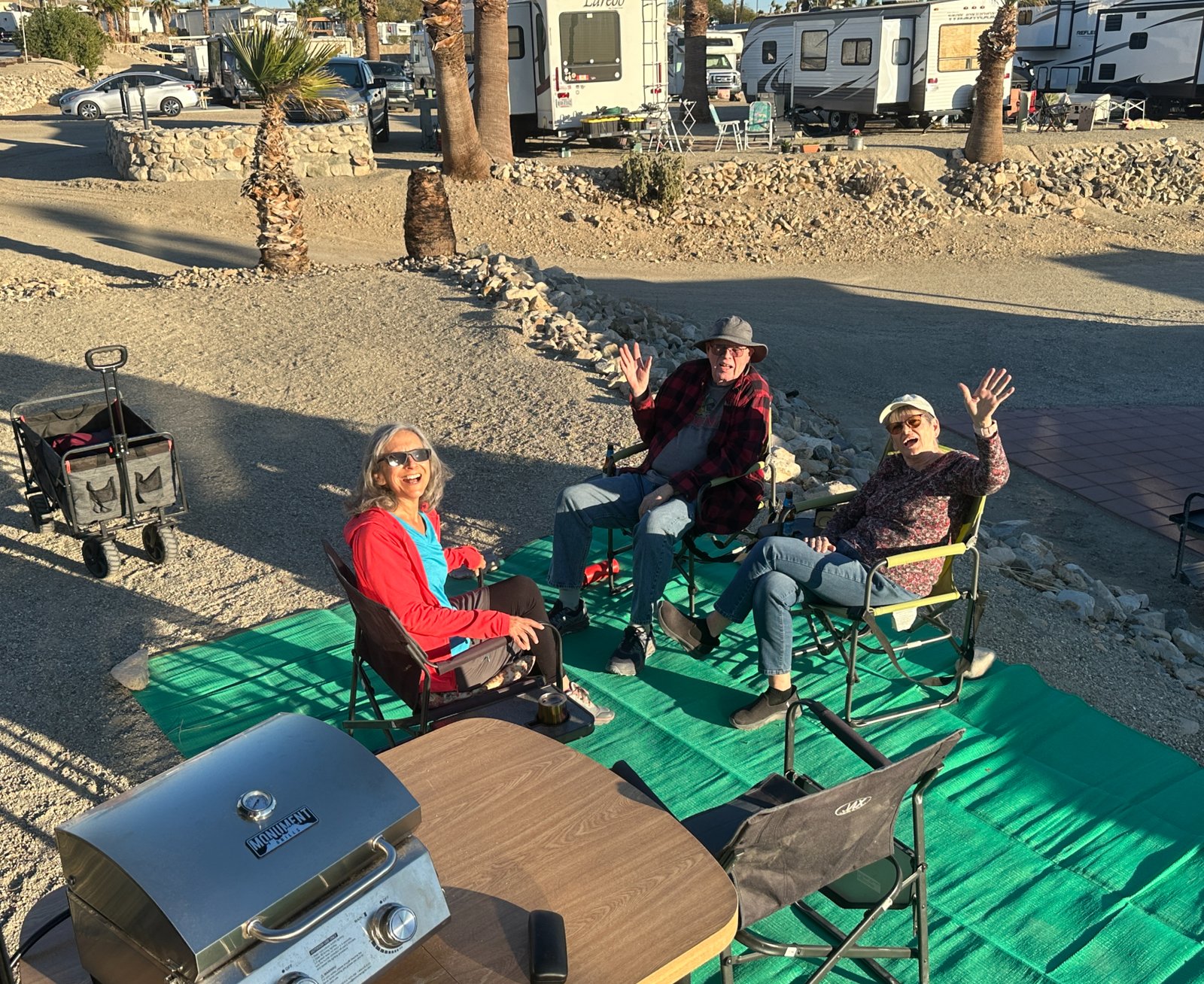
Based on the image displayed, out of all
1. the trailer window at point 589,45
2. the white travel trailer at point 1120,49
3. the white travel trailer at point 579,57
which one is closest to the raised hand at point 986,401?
the white travel trailer at point 579,57

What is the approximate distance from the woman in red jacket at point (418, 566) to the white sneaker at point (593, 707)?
0.13 m

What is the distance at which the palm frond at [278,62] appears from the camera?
34.9 ft

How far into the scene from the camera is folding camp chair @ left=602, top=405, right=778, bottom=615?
4691 mm

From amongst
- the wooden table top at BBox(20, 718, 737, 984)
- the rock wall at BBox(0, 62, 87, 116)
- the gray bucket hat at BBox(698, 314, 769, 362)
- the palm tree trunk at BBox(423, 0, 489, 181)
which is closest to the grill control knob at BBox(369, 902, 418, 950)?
the wooden table top at BBox(20, 718, 737, 984)

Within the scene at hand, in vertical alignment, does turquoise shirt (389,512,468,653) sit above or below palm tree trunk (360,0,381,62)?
below

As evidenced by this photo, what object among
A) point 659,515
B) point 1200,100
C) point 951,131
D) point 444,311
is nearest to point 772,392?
point 444,311

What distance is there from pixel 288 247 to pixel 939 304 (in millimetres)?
8014

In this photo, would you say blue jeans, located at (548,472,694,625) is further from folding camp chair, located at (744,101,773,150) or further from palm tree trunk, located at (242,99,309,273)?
folding camp chair, located at (744,101,773,150)

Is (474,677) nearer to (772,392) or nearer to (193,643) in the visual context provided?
(193,643)

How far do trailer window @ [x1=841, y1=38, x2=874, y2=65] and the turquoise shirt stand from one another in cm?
2074

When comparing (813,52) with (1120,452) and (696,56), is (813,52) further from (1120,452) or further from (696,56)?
(1120,452)

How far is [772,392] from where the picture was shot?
919 cm

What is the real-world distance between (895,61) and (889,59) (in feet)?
0.68

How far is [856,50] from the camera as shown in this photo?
22.1 metres
